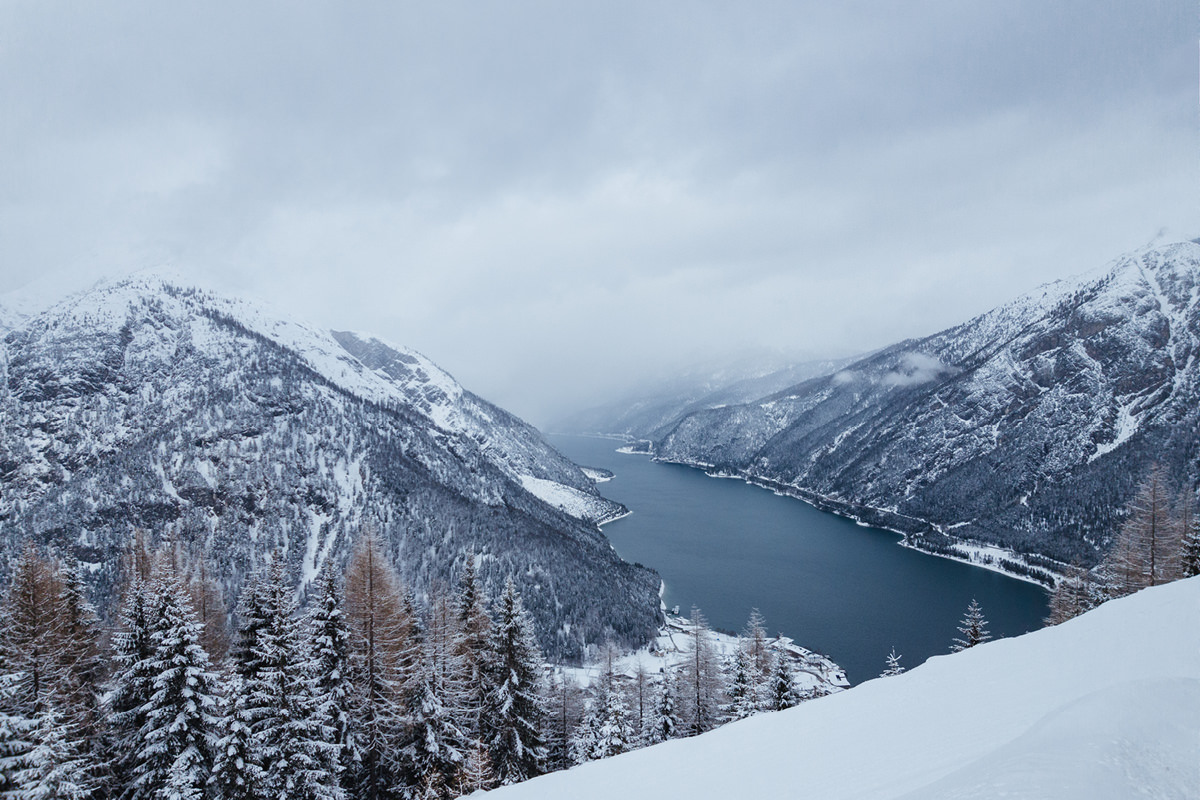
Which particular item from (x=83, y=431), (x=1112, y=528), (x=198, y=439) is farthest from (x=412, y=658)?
(x=1112, y=528)

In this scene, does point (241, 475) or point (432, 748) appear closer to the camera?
point (432, 748)

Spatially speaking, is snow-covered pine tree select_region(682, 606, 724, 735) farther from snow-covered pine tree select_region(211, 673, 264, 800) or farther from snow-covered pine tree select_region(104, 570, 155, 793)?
snow-covered pine tree select_region(104, 570, 155, 793)

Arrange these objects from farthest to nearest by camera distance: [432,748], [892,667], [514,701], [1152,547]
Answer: [892,667] → [1152,547] → [514,701] → [432,748]

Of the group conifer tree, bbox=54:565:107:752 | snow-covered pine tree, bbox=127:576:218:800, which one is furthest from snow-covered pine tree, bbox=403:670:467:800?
conifer tree, bbox=54:565:107:752

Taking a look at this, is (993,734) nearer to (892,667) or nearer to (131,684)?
(131,684)

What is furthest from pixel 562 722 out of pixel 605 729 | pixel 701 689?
pixel 605 729

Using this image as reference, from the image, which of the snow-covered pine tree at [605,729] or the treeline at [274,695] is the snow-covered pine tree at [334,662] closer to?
the treeline at [274,695]
